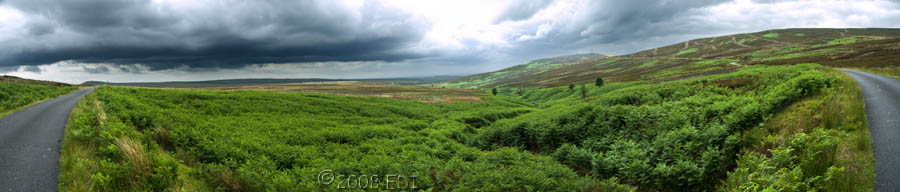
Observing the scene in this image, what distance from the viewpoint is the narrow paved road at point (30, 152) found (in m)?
8.26

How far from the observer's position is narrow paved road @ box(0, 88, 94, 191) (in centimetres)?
826

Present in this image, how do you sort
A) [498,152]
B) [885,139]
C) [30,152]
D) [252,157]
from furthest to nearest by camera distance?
[498,152], [252,157], [30,152], [885,139]

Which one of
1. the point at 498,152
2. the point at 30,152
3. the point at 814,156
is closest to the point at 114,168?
the point at 30,152

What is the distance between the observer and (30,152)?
10.6 meters

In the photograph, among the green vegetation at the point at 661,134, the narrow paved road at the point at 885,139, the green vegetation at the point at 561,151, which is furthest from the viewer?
the green vegetation at the point at 661,134

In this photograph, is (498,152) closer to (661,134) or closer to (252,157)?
(661,134)

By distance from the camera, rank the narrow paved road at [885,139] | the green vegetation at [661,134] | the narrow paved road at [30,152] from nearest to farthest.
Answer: the narrow paved road at [885,139] → the narrow paved road at [30,152] → the green vegetation at [661,134]

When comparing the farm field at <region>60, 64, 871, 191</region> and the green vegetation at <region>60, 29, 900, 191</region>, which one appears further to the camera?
the farm field at <region>60, 64, 871, 191</region>

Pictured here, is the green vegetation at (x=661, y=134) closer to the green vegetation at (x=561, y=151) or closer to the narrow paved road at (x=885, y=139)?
the green vegetation at (x=561, y=151)

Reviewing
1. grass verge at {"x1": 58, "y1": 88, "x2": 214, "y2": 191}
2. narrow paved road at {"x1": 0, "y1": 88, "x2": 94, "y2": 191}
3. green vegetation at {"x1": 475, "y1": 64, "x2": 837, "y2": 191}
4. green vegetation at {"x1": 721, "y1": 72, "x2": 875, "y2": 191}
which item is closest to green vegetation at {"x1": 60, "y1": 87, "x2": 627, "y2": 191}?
grass verge at {"x1": 58, "y1": 88, "x2": 214, "y2": 191}

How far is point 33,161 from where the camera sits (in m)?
9.73

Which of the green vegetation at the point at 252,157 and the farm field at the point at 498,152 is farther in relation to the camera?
the green vegetation at the point at 252,157

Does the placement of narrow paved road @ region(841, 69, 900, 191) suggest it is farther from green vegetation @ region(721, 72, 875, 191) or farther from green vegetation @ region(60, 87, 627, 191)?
green vegetation @ region(60, 87, 627, 191)

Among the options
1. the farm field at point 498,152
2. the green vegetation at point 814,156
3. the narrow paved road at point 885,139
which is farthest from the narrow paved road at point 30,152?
the narrow paved road at point 885,139
